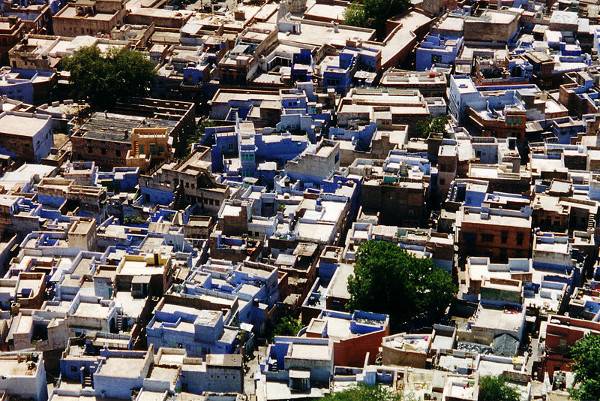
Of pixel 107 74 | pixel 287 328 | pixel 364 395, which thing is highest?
pixel 107 74

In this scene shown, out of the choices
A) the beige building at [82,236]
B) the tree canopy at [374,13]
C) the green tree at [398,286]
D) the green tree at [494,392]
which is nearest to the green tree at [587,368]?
the green tree at [494,392]

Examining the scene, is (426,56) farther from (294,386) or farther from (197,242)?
(294,386)

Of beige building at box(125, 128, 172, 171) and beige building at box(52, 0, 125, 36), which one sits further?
beige building at box(52, 0, 125, 36)

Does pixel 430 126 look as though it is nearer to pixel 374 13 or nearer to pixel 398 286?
pixel 398 286

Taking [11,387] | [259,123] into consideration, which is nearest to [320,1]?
[259,123]

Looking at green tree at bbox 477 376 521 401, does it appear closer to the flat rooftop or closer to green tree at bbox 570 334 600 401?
green tree at bbox 570 334 600 401

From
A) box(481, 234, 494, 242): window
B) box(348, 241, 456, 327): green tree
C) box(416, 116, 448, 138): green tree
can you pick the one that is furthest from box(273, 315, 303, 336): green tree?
box(416, 116, 448, 138): green tree

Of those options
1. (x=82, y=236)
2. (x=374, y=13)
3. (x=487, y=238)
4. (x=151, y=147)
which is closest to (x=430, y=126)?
A: (x=487, y=238)

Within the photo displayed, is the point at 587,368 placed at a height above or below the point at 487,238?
above
